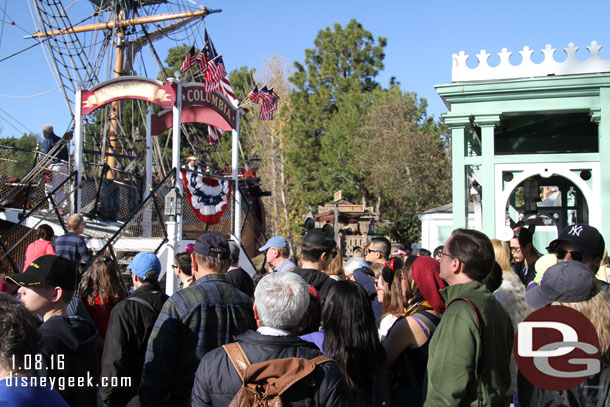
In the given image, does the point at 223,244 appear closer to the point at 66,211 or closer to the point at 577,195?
the point at 66,211

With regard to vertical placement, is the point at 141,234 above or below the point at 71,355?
above

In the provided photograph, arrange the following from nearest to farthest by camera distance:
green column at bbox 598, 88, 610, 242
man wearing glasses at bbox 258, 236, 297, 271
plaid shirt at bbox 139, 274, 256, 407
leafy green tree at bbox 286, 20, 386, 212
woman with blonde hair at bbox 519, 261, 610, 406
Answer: woman with blonde hair at bbox 519, 261, 610, 406 < plaid shirt at bbox 139, 274, 256, 407 < man wearing glasses at bbox 258, 236, 297, 271 < green column at bbox 598, 88, 610, 242 < leafy green tree at bbox 286, 20, 386, 212

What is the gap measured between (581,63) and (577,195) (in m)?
3.85

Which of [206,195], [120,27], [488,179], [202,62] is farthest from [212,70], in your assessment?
[120,27]

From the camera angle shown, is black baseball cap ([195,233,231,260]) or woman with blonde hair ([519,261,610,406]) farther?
black baseball cap ([195,233,231,260])

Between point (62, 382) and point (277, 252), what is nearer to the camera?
point (62, 382)

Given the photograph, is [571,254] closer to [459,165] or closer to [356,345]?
[356,345]

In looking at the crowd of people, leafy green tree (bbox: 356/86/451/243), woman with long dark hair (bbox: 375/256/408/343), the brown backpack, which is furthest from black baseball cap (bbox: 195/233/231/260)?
leafy green tree (bbox: 356/86/451/243)

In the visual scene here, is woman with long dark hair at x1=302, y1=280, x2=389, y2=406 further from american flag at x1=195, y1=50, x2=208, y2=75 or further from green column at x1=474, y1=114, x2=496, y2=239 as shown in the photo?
american flag at x1=195, y1=50, x2=208, y2=75

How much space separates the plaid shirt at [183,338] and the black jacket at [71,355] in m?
0.33

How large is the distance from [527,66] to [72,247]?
7447 mm

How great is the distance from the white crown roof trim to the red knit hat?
6407 mm

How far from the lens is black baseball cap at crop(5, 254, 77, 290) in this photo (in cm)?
299

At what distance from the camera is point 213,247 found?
143 inches
